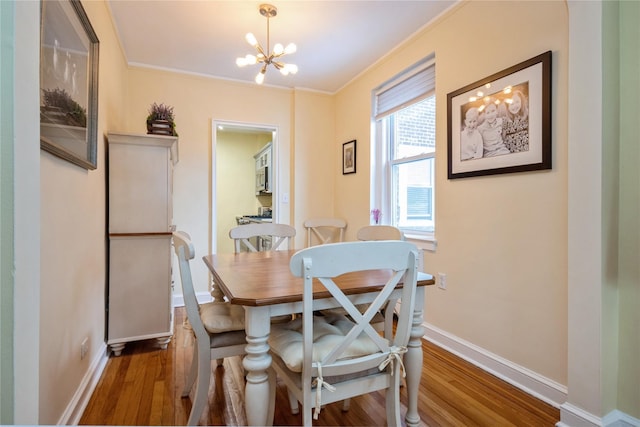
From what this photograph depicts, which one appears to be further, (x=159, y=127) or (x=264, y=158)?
(x=264, y=158)

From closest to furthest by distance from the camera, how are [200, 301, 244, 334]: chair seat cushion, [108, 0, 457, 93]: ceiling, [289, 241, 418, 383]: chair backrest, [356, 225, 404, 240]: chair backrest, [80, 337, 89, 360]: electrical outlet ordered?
[289, 241, 418, 383]: chair backrest, [200, 301, 244, 334]: chair seat cushion, [80, 337, 89, 360]: electrical outlet, [356, 225, 404, 240]: chair backrest, [108, 0, 457, 93]: ceiling

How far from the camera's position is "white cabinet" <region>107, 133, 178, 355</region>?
2.21 m

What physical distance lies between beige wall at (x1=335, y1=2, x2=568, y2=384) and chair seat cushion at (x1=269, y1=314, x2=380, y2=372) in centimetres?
112

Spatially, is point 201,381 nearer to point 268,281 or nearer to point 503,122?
point 268,281

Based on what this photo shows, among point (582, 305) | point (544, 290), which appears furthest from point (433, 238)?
point (582, 305)

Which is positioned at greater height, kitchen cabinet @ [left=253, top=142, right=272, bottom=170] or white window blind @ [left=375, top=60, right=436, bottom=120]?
white window blind @ [left=375, top=60, right=436, bottom=120]

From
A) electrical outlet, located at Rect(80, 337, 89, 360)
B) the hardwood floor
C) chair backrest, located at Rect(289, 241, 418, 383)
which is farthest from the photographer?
electrical outlet, located at Rect(80, 337, 89, 360)

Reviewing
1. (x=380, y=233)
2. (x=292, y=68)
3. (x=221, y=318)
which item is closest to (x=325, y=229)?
(x=380, y=233)

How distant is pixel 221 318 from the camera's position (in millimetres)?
1511

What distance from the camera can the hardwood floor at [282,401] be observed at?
5.12 ft

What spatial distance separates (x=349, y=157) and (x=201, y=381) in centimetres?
281

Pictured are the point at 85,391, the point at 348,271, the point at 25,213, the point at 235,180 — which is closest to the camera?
the point at 25,213

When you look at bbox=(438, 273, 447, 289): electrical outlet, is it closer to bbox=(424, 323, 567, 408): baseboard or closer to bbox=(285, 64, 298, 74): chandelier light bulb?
bbox=(424, 323, 567, 408): baseboard

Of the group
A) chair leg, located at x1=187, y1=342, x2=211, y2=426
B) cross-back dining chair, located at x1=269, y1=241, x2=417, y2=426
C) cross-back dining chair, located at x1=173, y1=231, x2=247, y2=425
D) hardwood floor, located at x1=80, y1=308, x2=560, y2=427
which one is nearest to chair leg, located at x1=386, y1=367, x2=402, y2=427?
cross-back dining chair, located at x1=269, y1=241, x2=417, y2=426
